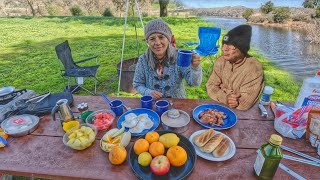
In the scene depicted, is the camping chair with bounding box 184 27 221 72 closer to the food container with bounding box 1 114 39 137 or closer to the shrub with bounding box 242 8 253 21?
the shrub with bounding box 242 8 253 21

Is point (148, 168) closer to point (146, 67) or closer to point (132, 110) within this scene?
point (132, 110)

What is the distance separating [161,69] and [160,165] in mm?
1444

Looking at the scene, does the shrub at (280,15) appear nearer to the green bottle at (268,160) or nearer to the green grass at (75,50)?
the green grass at (75,50)

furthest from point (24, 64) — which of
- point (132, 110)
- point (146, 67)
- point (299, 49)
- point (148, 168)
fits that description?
point (299, 49)

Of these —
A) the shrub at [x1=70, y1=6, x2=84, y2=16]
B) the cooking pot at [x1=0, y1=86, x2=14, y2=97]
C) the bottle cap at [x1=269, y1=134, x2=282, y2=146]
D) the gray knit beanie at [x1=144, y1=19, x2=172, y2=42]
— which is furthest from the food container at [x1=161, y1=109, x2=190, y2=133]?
the shrub at [x1=70, y1=6, x2=84, y2=16]

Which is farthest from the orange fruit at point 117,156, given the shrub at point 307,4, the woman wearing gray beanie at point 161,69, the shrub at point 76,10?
the shrub at point 76,10

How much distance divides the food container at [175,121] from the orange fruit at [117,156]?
0.50 meters

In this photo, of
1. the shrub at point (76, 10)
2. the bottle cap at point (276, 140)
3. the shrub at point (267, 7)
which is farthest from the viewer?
the shrub at point (76, 10)

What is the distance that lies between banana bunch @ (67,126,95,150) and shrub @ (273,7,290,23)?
212 cm

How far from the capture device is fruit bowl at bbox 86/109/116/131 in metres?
1.79

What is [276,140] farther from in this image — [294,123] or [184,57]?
[184,57]

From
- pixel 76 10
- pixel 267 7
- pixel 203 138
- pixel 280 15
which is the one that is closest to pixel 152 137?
pixel 203 138

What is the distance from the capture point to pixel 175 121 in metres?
1.83

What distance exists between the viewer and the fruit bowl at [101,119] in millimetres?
1788
